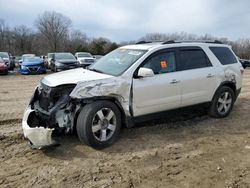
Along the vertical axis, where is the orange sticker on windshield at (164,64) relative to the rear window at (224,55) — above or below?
below

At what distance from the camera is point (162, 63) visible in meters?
5.42

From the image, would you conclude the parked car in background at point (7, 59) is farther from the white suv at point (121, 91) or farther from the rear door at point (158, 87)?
the rear door at point (158, 87)

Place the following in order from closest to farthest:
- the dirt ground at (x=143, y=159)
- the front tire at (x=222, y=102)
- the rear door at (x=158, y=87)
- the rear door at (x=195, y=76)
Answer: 1. the dirt ground at (x=143, y=159)
2. the rear door at (x=158, y=87)
3. the rear door at (x=195, y=76)
4. the front tire at (x=222, y=102)

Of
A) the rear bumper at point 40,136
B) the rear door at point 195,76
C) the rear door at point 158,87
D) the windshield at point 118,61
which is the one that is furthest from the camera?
the rear door at point 195,76

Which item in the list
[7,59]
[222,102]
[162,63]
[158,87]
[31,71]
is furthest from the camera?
[7,59]

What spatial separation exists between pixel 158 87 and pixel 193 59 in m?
1.31

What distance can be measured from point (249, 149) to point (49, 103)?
137 inches

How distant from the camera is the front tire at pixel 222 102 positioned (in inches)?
252

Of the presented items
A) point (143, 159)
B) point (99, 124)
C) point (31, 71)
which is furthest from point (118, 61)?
point (31, 71)

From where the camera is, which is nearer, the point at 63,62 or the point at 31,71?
the point at 31,71

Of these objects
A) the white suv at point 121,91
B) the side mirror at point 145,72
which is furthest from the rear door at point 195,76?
the side mirror at point 145,72

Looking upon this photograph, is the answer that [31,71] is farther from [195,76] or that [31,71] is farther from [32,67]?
[195,76]

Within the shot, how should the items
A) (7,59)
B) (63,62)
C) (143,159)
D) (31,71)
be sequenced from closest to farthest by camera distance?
(143,159)
(31,71)
(63,62)
(7,59)

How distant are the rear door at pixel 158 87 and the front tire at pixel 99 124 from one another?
47 cm
